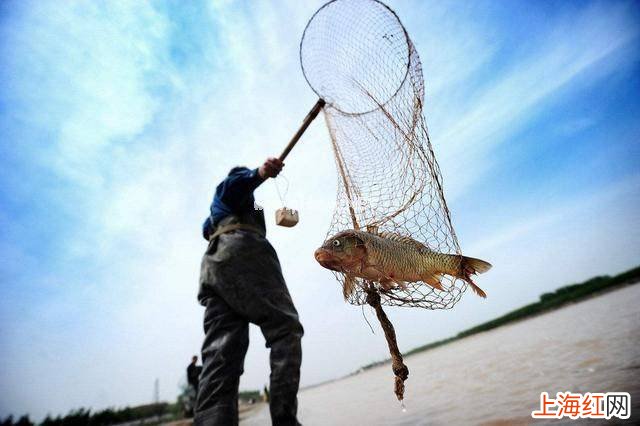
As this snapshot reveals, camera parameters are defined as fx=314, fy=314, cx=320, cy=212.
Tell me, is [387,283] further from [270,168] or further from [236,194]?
[236,194]

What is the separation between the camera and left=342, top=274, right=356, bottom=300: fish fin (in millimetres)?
2689

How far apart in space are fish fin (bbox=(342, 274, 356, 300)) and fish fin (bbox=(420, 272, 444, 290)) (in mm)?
624

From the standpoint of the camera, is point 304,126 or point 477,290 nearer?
point 477,290

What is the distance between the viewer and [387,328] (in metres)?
2.44

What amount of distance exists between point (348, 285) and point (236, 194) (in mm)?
1473

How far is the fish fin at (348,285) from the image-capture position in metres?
2.69

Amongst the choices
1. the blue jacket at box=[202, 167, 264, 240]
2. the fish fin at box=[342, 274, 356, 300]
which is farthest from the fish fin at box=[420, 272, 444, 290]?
the blue jacket at box=[202, 167, 264, 240]

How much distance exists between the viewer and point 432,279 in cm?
287

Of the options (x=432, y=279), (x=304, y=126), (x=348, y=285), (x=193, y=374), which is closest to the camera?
(x=348, y=285)

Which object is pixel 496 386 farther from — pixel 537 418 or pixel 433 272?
pixel 433 272

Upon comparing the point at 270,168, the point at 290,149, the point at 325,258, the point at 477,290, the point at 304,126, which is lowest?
→ the point at 477,290

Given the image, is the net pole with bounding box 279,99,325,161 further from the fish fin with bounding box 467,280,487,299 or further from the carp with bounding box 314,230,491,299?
the fish fin with bounding box 467,280,487,299

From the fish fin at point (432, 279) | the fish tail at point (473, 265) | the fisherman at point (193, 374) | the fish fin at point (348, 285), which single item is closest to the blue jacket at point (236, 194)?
the fish fin at point (348, 285)

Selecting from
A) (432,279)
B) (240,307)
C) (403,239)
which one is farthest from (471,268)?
(240,307)
